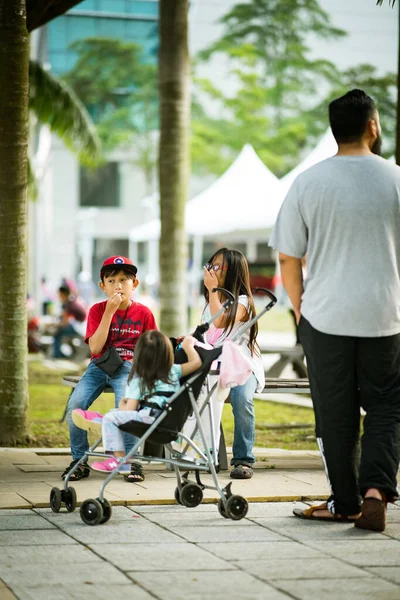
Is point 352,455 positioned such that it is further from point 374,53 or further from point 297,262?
point 374,53

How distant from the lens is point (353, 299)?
223 inches

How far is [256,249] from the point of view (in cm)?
6097

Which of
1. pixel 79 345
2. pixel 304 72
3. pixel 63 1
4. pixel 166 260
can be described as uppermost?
pixel 304 72

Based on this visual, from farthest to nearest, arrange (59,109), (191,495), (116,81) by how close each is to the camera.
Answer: (116,81)
(59,109)
(191,495)

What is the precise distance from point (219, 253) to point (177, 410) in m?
1.87

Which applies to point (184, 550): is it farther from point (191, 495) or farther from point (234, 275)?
point (234, 275)

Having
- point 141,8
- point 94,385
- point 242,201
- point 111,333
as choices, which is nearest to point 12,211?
point 111,333

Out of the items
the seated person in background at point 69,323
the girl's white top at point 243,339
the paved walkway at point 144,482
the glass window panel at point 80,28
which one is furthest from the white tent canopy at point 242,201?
the glass window panel at point 80,28

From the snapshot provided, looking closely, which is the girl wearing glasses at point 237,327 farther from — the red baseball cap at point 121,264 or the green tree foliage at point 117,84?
the green tree foliage at point 117,84

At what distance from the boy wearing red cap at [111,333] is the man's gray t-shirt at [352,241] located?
1679 millimetres

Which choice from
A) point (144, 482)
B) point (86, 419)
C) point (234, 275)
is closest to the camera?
point (86, 419)

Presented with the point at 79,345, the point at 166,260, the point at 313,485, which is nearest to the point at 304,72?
the point at 79,345

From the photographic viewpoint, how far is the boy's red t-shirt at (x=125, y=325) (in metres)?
7.29

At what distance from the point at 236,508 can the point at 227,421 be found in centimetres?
571
